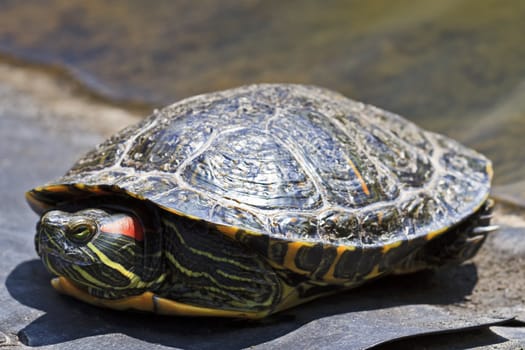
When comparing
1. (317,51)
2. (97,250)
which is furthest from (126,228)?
(317,51)

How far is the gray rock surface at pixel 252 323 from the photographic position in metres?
3.57

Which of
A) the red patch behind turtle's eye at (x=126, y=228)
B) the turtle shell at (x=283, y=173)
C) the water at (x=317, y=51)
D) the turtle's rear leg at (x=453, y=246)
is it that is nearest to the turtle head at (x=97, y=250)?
the red patch behind turtle's eye at (x=126, y=228)

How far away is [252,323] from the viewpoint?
12.5ft

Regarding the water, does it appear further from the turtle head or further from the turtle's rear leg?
the turtle head

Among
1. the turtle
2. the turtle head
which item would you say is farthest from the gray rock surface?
the turtle head

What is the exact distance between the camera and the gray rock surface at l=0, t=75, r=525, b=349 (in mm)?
3566

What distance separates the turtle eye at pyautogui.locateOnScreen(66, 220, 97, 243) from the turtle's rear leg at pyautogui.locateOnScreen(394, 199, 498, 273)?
71.7 inches

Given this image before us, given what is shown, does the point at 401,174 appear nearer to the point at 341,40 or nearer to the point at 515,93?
the point at 515,93

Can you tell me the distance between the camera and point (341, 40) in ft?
26.0

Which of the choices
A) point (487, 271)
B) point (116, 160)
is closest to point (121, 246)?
point (116, 160)

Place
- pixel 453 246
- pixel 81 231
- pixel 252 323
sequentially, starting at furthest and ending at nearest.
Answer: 1. pixel 453 246
2. pixel 252 323
3. pixel 81 231

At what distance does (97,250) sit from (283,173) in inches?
39.7

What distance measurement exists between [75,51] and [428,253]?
18.9ft

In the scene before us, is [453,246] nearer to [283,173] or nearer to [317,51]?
[283,173]
